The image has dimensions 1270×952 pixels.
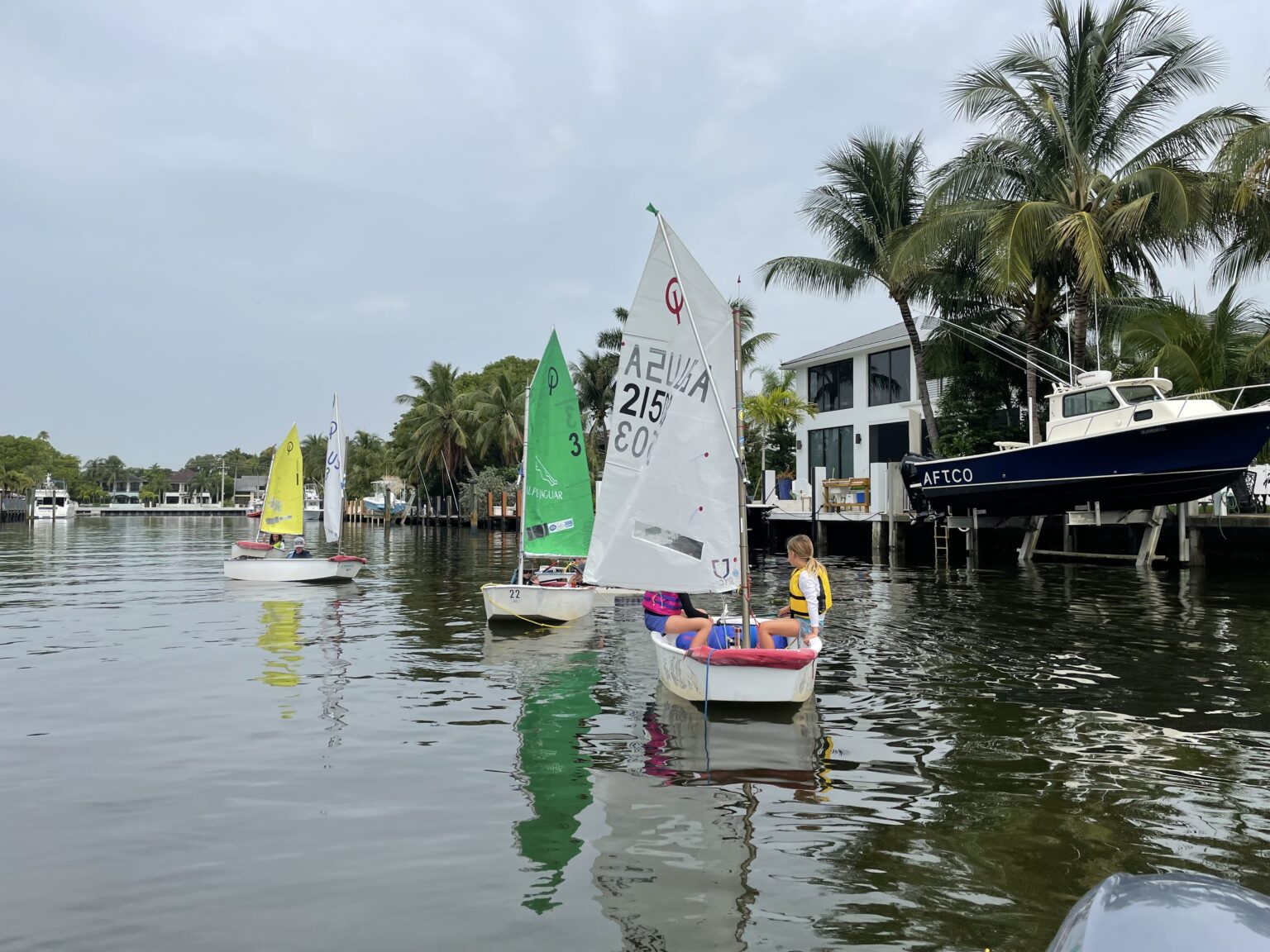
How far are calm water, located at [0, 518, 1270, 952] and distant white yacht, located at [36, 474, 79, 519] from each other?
409ft

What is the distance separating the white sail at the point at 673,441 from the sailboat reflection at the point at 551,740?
181 centimetres

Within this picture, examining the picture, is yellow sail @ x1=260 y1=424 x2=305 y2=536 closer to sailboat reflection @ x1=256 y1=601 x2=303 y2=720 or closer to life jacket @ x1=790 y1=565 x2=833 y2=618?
sailboat reflection @ x1=256 y1=601 x2=303 y2=720

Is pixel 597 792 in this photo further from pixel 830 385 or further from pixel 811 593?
pixel 830 385

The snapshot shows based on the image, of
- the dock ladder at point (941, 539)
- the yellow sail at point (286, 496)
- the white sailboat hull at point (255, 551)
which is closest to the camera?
the yellow sail at point (286, 496)

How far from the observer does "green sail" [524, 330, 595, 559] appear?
19.5 m

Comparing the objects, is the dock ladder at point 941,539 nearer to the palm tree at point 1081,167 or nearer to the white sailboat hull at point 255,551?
the palm tree at point 1081,167

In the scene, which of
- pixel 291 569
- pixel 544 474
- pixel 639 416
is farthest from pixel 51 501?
pixel 639 416

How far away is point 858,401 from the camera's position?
47281mm

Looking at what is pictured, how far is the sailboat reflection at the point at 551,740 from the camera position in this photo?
21.6 ft

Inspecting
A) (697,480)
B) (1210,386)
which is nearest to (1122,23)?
(1210,386)

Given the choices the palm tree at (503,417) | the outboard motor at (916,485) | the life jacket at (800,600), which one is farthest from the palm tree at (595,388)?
the life jacket at (800,600)

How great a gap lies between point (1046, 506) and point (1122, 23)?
15067 millimetres

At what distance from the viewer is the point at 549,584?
62.3 feet

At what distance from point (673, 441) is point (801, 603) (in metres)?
2.54
